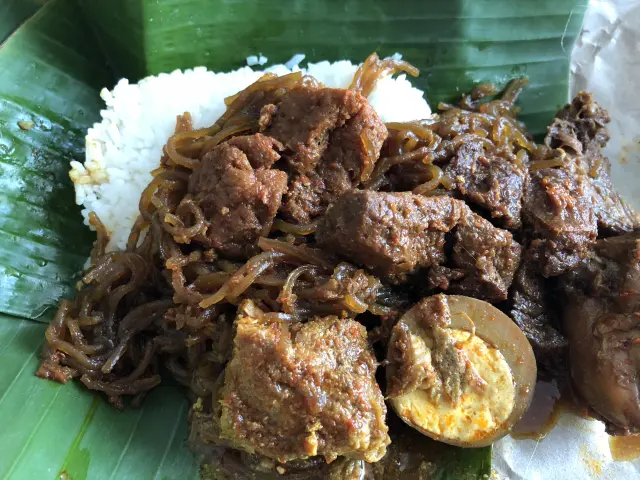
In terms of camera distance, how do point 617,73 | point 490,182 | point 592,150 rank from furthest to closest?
point 617,73
point 592,150
point 490,182

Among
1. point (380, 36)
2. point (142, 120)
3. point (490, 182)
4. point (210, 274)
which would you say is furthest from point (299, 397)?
point (380, 36)

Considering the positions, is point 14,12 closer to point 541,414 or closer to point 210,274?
point 210,274

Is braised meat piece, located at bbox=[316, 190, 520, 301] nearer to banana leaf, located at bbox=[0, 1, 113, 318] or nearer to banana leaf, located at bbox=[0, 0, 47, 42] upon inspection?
banana leaf, located at bbox=[0, 1, 113, 318]

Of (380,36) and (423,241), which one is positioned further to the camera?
(380,36)

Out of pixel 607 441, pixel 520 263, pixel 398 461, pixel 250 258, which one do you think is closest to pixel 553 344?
pixel 520 263

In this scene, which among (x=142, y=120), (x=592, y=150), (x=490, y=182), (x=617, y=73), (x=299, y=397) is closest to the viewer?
(x=299, y=397)

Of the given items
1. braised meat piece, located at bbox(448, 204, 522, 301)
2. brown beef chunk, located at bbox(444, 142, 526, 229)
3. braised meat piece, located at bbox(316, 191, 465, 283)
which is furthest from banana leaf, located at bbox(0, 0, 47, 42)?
braised meat piece, located at bbox(448, 204, 522, 301)

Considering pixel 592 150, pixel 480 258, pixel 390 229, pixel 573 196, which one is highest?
pixel 592 150

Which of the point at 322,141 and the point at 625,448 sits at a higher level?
the point at 322,141
